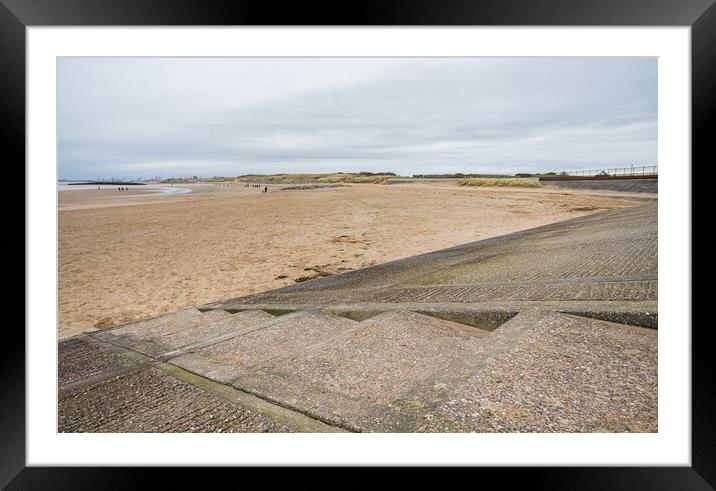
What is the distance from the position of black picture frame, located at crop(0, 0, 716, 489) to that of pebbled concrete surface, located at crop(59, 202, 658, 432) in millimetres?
198

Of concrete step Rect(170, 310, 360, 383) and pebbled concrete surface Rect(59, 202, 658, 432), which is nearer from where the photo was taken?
pebbled concrete surface Rect(59, 202, 658, 432)

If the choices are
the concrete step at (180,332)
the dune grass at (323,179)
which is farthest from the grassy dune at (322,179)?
the concrete step at (180,332)

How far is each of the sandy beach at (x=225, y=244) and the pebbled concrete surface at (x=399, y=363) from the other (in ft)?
6.08

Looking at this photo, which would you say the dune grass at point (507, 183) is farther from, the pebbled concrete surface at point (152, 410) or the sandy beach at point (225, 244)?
the pebbled concrete surface at point (152, 410)

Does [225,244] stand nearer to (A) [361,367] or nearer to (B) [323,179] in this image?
(A) [361,367]

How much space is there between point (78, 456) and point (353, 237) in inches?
264

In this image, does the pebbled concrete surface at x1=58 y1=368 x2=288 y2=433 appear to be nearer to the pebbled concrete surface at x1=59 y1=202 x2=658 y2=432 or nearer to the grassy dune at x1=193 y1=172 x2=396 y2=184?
the pebbled concrete surface at x1=59 y1=202 x2=658 y2=432

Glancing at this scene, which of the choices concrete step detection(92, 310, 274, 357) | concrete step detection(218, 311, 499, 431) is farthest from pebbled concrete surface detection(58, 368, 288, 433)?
concrete step detection(92, 310, 274, 357)

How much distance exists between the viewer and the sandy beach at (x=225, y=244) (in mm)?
4852

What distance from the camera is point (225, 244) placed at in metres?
7.72

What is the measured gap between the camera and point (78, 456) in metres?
1.68

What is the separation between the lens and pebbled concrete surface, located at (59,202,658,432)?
5.29 ft
